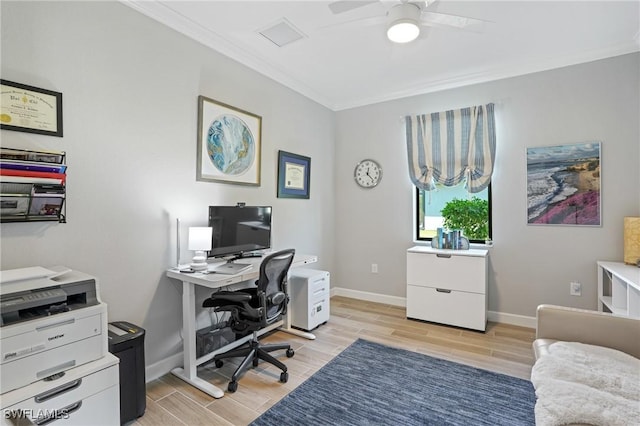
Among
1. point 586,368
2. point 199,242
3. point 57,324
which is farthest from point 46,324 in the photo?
point 586,368

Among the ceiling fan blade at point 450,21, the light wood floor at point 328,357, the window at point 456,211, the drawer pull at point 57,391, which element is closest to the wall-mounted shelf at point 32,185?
the drawer pull at point 57,391

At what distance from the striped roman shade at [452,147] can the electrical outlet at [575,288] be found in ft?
4.06

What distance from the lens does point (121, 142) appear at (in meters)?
2.13

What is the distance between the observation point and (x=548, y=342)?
6.12 feet

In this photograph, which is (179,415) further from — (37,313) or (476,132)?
(476,132)

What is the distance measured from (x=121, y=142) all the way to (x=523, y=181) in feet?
11.9

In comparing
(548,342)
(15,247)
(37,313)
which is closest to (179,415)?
(37,313)

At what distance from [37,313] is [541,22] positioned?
3.77 meters

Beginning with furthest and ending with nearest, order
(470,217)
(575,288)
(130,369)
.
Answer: (470,217) → (575,288) → (130,369)

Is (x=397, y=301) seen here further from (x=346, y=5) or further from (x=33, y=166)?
(x=33, y=166)

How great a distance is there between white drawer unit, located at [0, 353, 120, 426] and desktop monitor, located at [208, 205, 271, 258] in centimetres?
108

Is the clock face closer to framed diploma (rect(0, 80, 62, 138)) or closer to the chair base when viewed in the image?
the chair base

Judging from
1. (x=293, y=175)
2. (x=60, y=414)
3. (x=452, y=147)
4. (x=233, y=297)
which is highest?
(x=452, y=147)

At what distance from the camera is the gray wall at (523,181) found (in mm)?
2883
